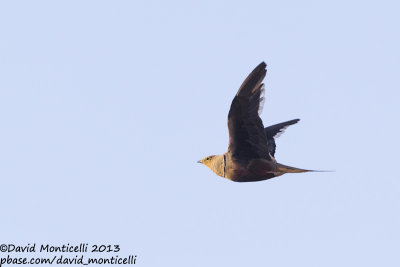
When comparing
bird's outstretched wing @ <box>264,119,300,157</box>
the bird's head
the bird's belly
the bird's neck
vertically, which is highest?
bird's outstretched wing @ <box>264,119,300,157</box>

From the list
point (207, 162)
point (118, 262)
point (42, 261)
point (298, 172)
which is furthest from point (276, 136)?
point (42, 261)

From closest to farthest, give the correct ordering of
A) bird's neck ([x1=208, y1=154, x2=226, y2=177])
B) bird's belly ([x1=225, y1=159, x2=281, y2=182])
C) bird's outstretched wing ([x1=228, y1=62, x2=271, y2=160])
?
bird's outstretched wing ([x1=228, y1=62, x2=271, y2=160]), bird's belly ([x1=225, y1=159, x2=281, y2=182]), bird's neck ([x1=208, y1=154, x2=226, y2=177])

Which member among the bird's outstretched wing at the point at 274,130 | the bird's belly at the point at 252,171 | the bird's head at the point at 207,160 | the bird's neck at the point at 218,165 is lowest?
the bird's belly at the point at 252,171

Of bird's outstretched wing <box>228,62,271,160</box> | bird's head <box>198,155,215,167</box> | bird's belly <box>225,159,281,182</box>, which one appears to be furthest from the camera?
bird's head <box>198,155,215,167</box>

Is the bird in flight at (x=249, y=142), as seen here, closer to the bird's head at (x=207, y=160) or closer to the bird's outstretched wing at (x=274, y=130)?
the bird's head at (x=207, y=160)

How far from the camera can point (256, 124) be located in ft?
40.1

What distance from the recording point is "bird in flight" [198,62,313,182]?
1202 centimetres

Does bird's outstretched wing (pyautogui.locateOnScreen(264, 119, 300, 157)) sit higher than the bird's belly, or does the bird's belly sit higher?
bird's outstretched wing (pyautogui.locateOnScreen(264, 119, 300, 157))

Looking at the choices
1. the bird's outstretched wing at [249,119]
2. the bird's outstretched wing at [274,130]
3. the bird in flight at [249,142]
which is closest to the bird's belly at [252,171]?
the bird in flight at [249,142]

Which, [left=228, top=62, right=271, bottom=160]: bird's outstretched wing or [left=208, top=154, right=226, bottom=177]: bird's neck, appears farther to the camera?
[left=208, top=154, right=226, bottom=177]: bird's neck

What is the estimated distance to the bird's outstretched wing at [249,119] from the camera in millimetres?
11984

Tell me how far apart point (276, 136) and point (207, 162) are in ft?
7.58

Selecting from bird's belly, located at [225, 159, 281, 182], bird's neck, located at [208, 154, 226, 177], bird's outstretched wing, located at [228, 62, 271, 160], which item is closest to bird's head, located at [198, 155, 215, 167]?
bird's neck, located at [208, 154, 226, 177]

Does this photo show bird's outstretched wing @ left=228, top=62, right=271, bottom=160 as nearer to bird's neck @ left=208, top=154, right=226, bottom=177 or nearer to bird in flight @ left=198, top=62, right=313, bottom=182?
bird in flight @ left=198, top=62, right=313, bottom=182
